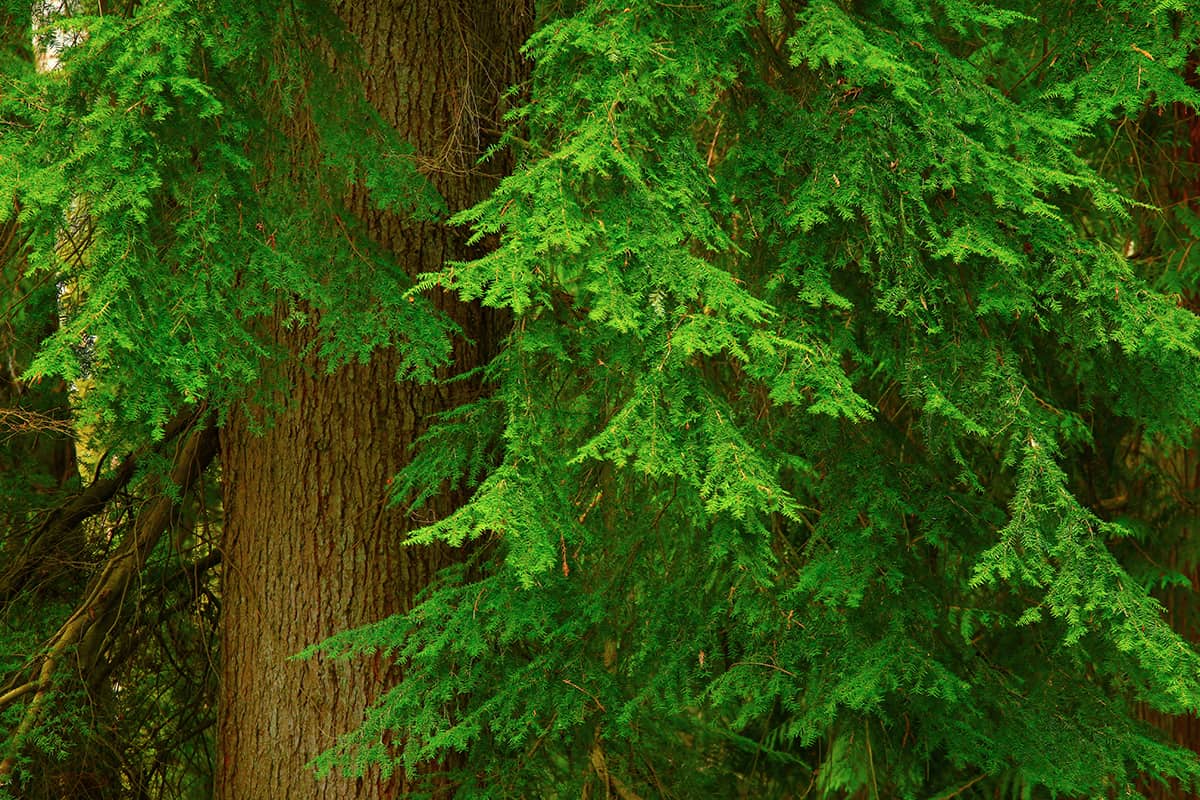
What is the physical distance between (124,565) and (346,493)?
1.37 meters

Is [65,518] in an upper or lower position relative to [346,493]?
lower

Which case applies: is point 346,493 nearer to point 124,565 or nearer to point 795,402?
point 124,565

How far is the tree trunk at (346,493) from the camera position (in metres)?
5.04

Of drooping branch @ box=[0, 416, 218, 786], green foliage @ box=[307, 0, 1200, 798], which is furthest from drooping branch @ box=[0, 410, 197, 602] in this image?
green foliage @ box=[307, 0, 1200, 798]

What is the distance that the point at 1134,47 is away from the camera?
4449 mm

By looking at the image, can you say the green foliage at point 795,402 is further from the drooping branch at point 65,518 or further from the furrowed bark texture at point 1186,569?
the drooping branch at point 65,518

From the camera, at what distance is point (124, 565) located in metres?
5.75

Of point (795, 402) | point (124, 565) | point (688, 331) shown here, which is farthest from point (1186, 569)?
point (124, 565)

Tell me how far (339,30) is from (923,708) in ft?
10.5

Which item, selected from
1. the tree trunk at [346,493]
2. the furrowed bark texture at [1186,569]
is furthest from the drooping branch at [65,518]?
the furrowed bark texture at [1186,569]

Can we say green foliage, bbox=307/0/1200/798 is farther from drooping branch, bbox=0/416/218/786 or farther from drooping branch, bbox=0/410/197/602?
drooping branch, bbox=0/410/197/602

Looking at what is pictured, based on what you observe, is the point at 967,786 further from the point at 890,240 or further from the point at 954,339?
the point at 890,240

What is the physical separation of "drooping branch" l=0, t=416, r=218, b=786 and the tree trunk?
56 centimetres

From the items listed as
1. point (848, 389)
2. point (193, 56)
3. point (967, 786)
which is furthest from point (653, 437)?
point (967, 786)
